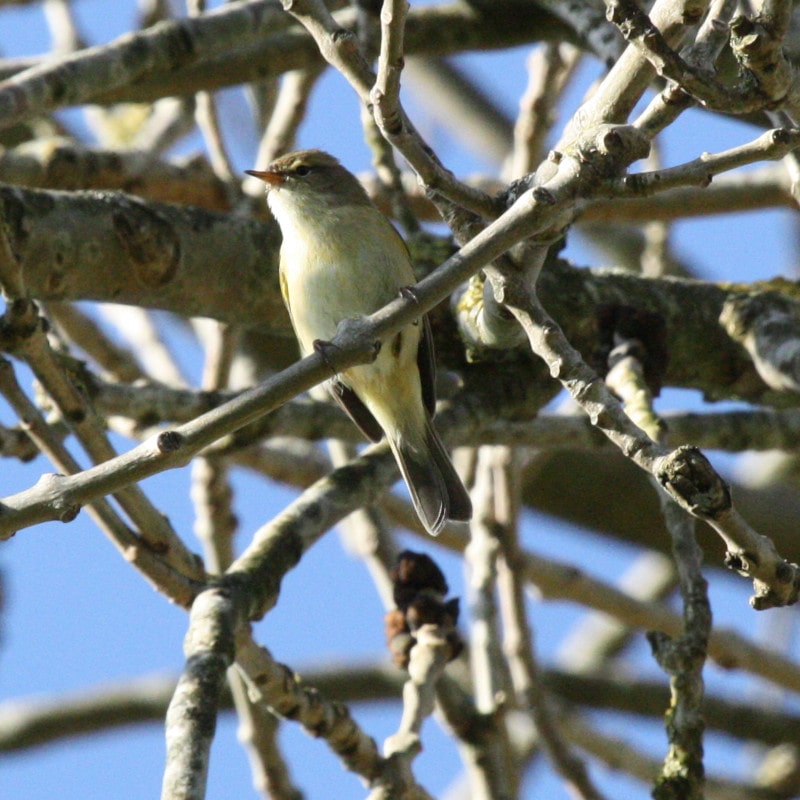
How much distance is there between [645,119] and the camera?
7.34ft

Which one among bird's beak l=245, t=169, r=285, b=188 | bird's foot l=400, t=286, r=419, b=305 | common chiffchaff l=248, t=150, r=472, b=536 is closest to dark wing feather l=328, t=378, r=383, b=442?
common chiffchaff l=248, t=150, r=472, b=536

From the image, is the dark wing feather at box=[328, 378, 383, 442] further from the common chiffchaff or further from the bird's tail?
the bird's tail

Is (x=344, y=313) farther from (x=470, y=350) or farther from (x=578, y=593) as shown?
(x=578, y=593)

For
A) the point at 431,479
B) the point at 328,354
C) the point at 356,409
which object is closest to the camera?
the point at 328,354

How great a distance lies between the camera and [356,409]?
407 centimetres

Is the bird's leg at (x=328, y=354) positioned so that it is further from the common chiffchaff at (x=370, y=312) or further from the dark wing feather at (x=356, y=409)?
the dark wing feather at (x=356, y=409)

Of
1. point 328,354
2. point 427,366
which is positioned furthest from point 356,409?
point 328,354

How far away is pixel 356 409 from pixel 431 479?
489 millimetres

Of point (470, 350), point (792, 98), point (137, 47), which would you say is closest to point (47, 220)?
point (137, 47)

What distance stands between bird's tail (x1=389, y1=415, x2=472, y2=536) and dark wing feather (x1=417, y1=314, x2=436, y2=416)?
0.37ft

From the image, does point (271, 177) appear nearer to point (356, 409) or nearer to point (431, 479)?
point (356, 409)

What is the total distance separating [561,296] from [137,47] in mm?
1535

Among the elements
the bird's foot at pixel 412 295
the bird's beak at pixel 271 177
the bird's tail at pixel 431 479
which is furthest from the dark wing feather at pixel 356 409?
the bird's foot at pixel 412 295

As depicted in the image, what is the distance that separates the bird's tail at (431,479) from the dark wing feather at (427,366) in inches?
4.4
